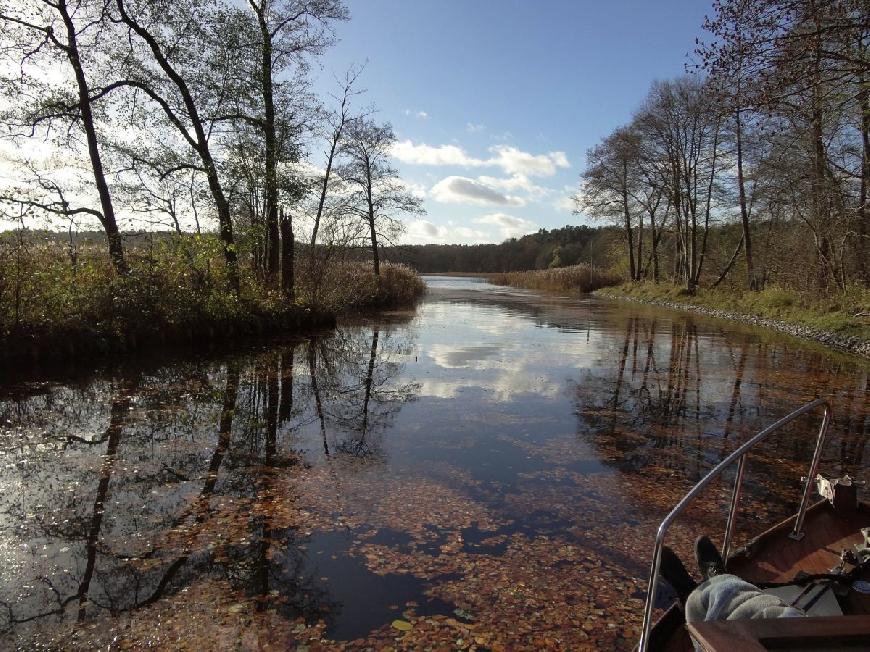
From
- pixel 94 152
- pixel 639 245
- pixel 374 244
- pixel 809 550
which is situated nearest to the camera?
pixel 809 550

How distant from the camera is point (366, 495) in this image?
18.2 ft

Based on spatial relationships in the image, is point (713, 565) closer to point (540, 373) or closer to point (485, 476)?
point (485, 476)

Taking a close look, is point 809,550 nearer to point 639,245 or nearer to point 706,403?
point 706,403

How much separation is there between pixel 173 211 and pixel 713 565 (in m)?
15.7

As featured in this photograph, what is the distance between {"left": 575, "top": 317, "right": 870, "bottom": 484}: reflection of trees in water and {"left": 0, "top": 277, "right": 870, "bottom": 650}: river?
63mm

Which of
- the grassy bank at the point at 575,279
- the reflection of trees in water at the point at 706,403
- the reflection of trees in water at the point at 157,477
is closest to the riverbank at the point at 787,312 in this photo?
the reflection of trees in water at the point at 706,403

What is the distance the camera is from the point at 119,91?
14875mm

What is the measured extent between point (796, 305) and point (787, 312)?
1.25ft

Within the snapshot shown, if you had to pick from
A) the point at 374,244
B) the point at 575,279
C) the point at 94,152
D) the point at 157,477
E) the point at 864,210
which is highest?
the point at 94,152

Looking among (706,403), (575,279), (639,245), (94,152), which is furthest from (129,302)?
(575,279)

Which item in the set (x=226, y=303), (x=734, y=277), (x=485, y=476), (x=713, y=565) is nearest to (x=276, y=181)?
(x=226, y=303)

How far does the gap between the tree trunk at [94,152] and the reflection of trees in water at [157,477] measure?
417 centimetres

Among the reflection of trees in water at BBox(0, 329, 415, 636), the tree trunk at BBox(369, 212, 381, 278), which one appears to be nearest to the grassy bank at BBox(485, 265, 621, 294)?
the tree trunk at BBox(369, 212, 381, 278)

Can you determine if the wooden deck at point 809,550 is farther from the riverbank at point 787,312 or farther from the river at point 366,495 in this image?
the riverbank at point 787,312
